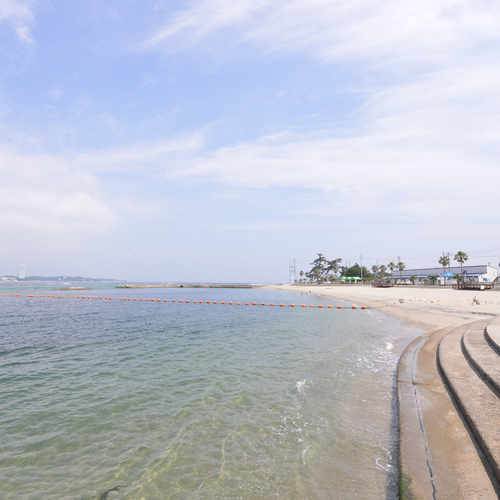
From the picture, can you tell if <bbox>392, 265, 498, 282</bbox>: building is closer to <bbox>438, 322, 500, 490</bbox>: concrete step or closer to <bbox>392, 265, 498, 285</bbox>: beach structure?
<bbox>392, 265, 498, 285</bbox>: beach structure

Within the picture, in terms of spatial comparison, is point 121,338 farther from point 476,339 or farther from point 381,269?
point 381,269

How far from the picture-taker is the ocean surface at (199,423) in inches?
225

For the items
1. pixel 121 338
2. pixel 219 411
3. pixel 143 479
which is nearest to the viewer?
pixel 143 479

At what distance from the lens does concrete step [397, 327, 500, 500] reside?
485cm

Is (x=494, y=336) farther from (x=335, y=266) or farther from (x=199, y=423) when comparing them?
(x=335, y=266)

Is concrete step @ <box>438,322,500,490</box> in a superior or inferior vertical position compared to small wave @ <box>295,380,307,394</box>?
superior

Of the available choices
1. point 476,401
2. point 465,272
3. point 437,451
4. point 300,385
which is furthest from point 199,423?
point 465,272

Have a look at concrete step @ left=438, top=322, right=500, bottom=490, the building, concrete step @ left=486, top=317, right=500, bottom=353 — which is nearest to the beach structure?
the building

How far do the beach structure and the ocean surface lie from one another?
322 feet

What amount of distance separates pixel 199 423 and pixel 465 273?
394 feet

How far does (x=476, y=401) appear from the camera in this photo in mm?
7680

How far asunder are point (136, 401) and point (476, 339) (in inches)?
541

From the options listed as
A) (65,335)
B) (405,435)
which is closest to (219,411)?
(405,435)

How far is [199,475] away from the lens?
19.6 feet
